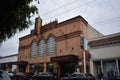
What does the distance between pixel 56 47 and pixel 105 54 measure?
35.9 feet

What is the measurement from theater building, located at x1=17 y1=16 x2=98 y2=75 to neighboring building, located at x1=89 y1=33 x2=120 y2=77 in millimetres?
1316

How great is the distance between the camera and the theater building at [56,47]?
93.0 ft

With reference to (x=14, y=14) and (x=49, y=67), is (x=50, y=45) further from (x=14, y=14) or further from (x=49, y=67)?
(x=14, y=14)

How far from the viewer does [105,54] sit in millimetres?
25094

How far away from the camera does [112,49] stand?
24422 mm

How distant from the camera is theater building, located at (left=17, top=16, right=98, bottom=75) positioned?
93.0ft

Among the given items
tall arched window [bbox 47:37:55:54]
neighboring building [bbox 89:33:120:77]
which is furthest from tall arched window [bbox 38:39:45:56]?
neighboring building [bbox 89:33:120:77]

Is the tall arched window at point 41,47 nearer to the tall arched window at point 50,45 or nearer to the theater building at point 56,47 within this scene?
the theater building at point 56,47

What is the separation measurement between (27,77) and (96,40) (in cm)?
1425

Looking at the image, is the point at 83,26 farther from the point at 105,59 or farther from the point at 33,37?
the point at 33,37

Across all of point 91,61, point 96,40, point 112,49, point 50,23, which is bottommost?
point 91,61

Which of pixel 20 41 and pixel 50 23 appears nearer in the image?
pixel 50 23

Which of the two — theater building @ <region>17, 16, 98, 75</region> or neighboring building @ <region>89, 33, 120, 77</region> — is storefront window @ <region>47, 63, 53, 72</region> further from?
neighboring building @ <region>89, 33, 120, 77</region>

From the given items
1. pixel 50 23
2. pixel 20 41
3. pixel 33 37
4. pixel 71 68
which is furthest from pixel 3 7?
pixel 20 41
